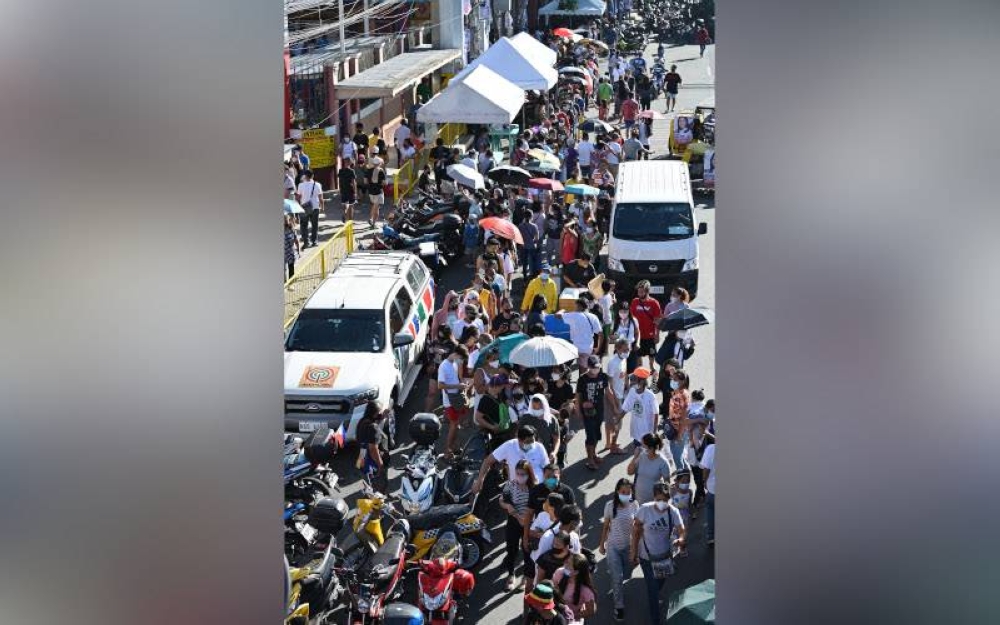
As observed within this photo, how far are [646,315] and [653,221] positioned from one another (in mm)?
4367

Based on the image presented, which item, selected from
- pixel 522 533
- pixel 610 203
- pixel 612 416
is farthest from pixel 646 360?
pixel 610 203

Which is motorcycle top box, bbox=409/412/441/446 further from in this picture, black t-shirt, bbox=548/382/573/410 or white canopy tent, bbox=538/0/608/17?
white canopy tent, bbox=538/0/608/17

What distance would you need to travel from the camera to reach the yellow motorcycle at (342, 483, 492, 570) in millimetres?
11133

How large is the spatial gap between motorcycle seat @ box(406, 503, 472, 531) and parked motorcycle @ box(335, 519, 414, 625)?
1.78ft

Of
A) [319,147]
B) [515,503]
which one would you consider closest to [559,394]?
[515,503]

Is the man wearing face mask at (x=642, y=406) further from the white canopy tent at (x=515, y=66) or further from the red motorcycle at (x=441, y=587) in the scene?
the white canopy tent at (x=515, y=66)

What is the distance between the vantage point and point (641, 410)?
1313cm

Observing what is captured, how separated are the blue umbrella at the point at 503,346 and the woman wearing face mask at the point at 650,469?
9.74 feet

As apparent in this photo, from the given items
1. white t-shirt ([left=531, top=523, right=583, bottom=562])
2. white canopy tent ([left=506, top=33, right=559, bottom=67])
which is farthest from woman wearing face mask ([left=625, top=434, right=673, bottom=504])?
white canopy tent ([left=506, top=33, right=559, bottom=67])

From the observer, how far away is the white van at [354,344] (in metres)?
14.3
